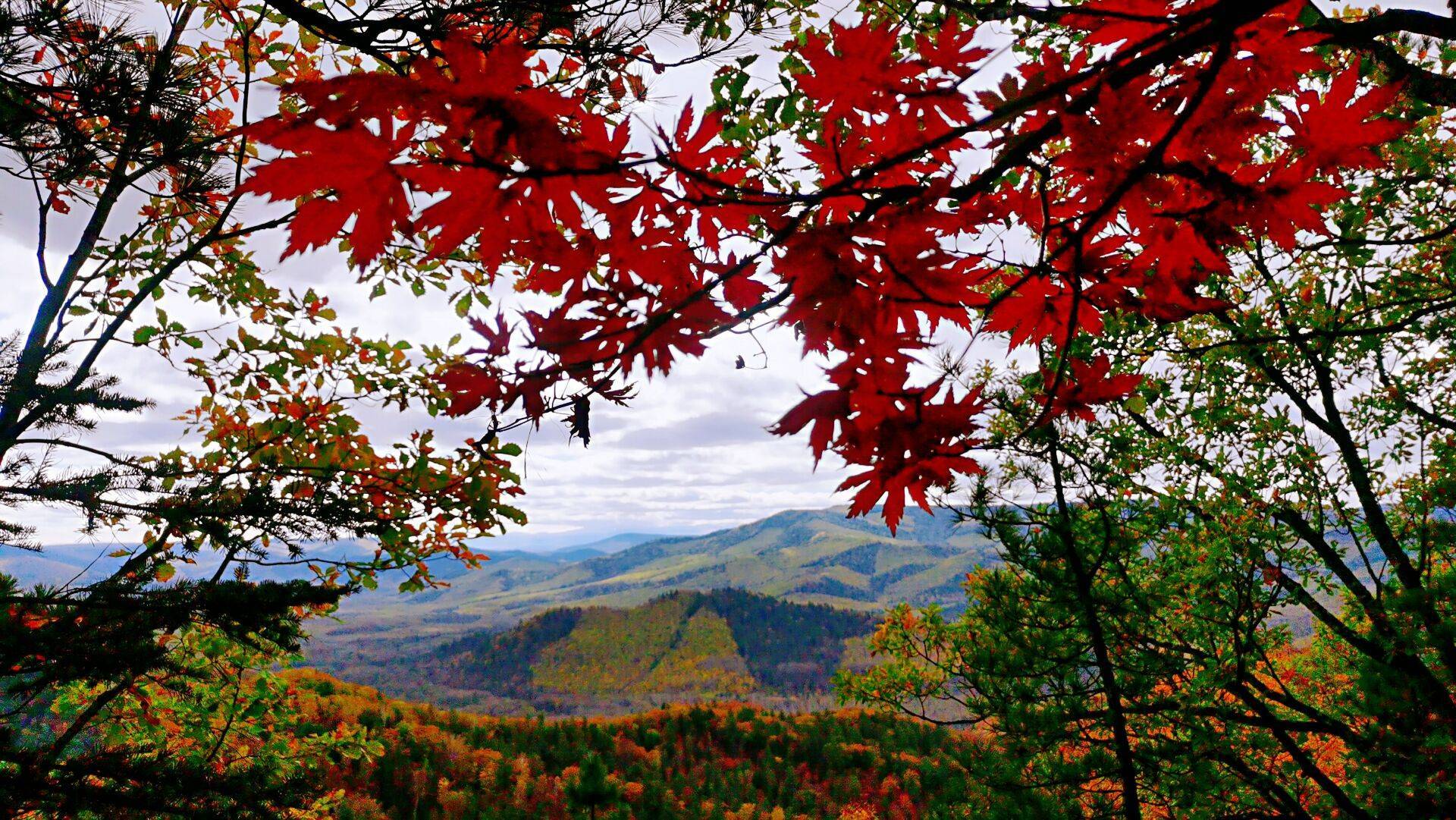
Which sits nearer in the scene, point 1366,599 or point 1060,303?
point 1060,303

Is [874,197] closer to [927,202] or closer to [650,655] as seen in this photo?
[927,202]

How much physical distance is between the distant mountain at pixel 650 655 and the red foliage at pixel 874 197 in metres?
87.2

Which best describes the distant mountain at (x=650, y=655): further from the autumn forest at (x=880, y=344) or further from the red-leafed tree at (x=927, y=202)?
the red-leafed tree at (x=927, y=202)

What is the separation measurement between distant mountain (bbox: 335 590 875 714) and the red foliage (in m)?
87.2

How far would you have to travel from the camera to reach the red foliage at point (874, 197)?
1079 mm

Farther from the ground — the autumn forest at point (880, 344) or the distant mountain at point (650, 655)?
the autumn forest at point (880, 344)

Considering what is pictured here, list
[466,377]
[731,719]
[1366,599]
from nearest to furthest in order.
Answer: [466,377] → [1366,599] → [731,719]

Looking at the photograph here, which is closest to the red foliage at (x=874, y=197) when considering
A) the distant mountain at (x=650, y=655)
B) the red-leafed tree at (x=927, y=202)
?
the red-leafed tree at (x=927, y=202)

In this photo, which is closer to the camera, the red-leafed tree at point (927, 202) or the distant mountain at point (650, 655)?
the red-leafed tree at point (927, 202)

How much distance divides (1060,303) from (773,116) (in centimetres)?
181

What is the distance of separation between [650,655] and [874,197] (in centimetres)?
11399

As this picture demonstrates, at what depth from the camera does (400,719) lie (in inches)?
428

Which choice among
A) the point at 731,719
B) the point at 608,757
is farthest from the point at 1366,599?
the point at 731,719

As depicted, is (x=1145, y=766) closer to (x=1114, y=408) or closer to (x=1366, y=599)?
(x=1366, y=599)
